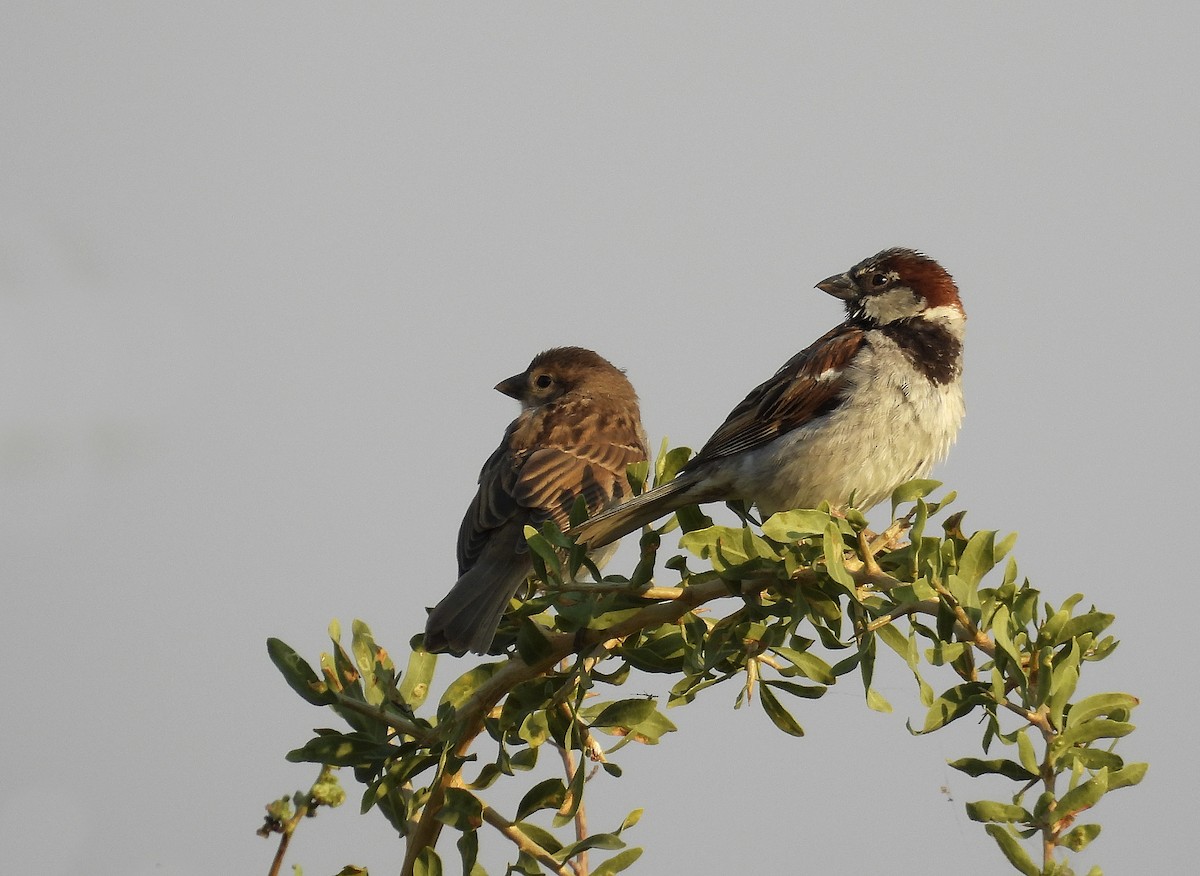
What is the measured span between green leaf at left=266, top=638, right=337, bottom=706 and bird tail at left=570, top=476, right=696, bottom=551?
122 cm

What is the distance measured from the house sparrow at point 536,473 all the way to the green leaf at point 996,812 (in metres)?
1.69

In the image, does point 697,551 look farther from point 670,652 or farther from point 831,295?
point 831,295

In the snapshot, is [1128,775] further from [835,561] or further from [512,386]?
[512,386]

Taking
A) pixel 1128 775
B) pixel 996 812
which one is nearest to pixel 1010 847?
pixel 996 812

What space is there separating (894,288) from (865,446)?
0.85 meters

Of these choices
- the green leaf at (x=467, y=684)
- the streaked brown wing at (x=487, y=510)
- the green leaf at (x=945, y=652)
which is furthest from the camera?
the streaked brown wing at (x=487, y=510)

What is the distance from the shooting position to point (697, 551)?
270 cm

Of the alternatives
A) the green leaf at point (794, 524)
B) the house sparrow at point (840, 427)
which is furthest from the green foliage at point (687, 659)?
the house sparrow at point (840, 427)

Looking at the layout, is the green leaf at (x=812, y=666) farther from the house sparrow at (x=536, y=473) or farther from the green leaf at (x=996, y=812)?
the house sparrow at (x=536, y=473)

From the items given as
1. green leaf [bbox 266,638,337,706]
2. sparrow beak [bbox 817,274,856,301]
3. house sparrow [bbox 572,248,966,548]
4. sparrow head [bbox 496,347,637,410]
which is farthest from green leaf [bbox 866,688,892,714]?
sparrow head [bbox 496,347,637,410]

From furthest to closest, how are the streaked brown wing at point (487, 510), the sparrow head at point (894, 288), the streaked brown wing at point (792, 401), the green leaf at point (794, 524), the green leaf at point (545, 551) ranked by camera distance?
1. the sparrow head at point (894, 288)
2. the streaked brown wing at point (487, 510)
3. the streaked brown wing at point (792, 401)
4. the green leaf at point (545, 551)
5. the green leaf at point (794, 524)

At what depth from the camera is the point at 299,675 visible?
2.82m

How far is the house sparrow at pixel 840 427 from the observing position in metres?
4.38

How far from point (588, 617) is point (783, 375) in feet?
7.72
